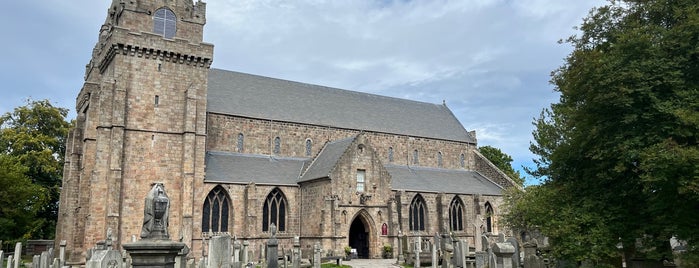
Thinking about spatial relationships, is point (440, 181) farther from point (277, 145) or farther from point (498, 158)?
point (498, 158)

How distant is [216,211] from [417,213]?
45.7 feet

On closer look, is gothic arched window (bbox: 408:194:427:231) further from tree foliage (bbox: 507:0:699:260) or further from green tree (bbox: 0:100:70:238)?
green tree (bbox: 0:100:70:238)

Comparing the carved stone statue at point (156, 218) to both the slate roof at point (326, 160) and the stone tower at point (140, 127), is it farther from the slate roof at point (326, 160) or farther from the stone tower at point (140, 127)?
the slate roof at point (326, 160)

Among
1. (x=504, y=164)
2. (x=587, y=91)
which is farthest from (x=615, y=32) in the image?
(x=504, y=164)

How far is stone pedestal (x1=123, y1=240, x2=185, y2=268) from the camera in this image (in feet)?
28.1

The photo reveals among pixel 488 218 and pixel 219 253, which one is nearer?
pixel 219 253

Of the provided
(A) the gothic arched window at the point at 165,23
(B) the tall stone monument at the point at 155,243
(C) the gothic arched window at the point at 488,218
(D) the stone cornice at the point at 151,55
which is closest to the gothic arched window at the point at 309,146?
(D) the stone cornice at the point at 151,55

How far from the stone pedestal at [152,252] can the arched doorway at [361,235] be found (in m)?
25.6

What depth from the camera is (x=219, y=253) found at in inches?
597

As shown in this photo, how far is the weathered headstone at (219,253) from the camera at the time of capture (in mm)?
15070

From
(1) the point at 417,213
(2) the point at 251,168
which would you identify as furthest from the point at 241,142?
(1) the point at 417,213

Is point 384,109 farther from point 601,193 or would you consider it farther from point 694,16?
point 694,16

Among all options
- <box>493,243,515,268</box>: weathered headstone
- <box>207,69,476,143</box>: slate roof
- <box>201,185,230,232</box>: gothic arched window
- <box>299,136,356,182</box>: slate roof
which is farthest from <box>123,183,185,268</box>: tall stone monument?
<box>207,69,476,143</box>: slate roof

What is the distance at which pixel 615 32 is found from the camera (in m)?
19.5
